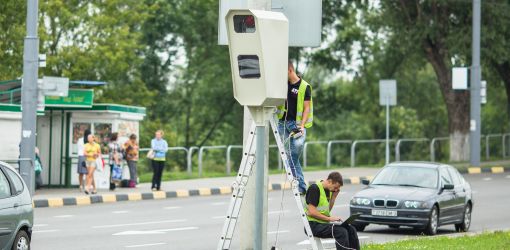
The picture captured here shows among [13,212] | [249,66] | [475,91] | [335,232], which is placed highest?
[475,91]

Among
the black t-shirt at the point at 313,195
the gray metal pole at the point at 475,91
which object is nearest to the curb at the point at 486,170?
the gray metal pole at the point at 475,91

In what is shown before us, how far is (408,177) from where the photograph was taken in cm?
2386

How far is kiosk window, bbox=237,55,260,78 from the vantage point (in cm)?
993

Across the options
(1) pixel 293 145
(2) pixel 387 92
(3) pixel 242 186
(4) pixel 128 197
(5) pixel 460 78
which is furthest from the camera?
(5) pixel 460 78

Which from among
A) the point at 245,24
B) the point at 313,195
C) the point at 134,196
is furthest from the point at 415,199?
the point at 245,24

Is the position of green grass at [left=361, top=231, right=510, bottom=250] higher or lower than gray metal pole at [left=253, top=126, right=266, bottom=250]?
lower

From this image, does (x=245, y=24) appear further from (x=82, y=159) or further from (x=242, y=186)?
(x=82, y=159)

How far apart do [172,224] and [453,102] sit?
79.4 feet

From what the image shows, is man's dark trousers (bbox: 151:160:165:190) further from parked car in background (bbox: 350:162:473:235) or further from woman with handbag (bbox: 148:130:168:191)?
parked car in background (bbox: 350:162:473:235)

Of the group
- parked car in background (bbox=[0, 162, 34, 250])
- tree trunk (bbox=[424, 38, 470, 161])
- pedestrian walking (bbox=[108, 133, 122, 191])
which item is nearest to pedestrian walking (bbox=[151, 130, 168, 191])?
pedestrian walking (bbox=[108, 133, 122, 191])

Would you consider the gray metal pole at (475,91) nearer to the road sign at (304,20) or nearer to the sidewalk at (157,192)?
the sidewalk at (157,192)

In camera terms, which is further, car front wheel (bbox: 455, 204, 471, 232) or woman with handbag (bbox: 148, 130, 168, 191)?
woman with handbag (bbox: 148, 130, 168, 191)

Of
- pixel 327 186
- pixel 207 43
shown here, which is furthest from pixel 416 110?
pixel 327 186

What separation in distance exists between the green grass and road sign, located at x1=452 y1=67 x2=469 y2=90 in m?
22.5
